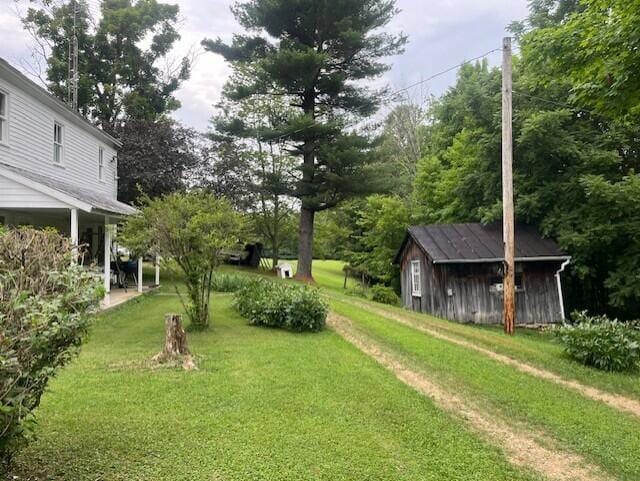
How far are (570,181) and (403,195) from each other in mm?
14982

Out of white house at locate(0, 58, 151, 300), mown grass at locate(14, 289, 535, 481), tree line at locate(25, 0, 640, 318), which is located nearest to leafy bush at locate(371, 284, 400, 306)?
tree line at locate(25, 0, 640, 318)

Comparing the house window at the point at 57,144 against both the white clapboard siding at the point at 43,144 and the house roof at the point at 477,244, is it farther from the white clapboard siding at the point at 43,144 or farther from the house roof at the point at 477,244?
the house roof at the point at 477,244

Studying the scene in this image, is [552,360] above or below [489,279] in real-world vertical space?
below

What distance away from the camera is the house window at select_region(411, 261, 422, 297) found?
16109 mm

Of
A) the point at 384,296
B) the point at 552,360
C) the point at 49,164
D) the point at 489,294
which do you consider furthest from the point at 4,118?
the point at 489,294

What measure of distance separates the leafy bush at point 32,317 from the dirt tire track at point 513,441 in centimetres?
358

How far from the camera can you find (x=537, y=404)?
543 cm

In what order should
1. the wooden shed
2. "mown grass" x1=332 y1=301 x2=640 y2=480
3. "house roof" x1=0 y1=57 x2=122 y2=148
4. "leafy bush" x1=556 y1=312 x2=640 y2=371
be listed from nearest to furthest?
"mown grass" x1=332 y1=301 x2=640 y2=480 → "leafy bush" x1=556 y1=312 x2=640 y2=371 → "house roof" x1=0 y1=57 x2=122 y2=148 → the wooden shed

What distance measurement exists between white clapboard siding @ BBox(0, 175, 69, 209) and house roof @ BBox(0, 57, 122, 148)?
8.93 ft

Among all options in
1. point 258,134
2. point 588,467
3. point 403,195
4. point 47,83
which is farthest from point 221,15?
point 588,467

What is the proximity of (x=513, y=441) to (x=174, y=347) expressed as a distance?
4640 millimetres

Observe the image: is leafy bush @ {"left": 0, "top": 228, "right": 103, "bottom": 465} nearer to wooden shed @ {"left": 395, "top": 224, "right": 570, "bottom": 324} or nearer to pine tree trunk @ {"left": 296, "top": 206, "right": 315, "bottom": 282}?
wooden shed @ {"left": 395, "top": 224, "right": 570, "bottom": 324}

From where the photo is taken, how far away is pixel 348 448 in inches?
152

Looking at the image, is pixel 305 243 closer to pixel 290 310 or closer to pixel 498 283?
pixel 498 283
